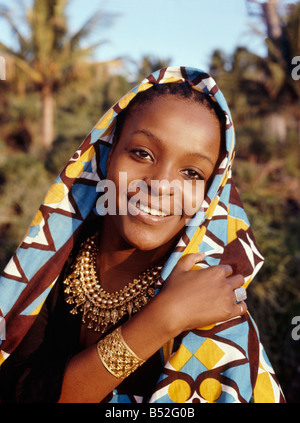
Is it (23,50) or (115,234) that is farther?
(23,50)

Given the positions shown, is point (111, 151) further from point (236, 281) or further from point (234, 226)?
point (236, 281)

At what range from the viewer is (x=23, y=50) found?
50.5ft

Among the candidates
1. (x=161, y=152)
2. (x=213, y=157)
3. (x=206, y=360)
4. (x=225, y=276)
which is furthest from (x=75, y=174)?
(x=206, y=360)

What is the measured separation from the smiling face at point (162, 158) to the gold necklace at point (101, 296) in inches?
8.7

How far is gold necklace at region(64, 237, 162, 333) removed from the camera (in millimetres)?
1458

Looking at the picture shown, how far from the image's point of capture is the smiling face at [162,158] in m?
1.27

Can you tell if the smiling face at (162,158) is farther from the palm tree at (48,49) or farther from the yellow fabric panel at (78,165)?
the palm tree at (48,49)

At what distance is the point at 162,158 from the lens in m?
1.28

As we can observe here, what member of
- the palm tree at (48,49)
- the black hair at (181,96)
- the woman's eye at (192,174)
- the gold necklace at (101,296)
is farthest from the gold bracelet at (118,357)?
the palm tree at (48,49)

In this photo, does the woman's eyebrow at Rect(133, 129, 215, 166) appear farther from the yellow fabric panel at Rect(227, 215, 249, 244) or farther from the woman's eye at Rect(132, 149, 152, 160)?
the yellow fabric panel at Rect(227, 215, 249, 244)

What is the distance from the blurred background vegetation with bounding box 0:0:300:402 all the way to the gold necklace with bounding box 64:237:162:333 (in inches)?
97.6

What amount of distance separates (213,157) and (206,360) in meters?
0.72

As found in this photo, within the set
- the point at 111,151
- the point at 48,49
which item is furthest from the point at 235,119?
the point at 111,151

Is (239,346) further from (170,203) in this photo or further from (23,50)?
(23,50)
